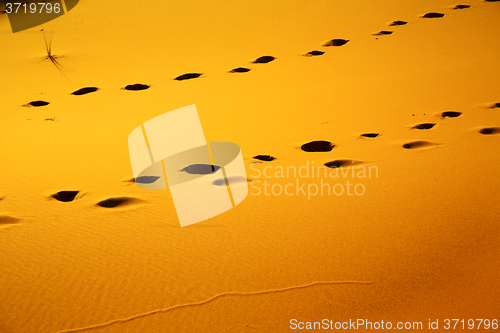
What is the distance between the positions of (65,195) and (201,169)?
0.97 meters

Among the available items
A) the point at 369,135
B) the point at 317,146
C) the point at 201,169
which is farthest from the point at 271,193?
the point at 369,135

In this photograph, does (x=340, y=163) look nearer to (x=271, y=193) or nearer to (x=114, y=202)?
(x=271, y=193)

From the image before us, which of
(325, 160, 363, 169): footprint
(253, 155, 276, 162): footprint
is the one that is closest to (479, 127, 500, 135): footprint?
(325, 160, 363, 169): footprint

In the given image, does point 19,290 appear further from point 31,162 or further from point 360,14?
point 360,14

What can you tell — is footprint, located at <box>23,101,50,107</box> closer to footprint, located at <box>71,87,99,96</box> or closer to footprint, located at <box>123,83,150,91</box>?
footprint, located at <box>71,87,99,96</box>

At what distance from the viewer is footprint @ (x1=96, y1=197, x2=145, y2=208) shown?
2.47 m

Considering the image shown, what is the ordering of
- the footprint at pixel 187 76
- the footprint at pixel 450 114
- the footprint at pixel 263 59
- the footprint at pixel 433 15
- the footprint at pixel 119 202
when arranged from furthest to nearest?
the footprint at pixel 433 15 → the footprint at pixel 263 59 → the footprint at pixel 187 76 → the footprint at pixel 450 114 → the footprint at pixel 119 202

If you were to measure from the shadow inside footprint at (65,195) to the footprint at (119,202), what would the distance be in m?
0.27

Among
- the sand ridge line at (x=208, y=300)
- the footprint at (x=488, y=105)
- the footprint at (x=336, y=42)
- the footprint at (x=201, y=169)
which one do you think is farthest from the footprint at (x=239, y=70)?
the sand ridge line at (x=208, y=300)

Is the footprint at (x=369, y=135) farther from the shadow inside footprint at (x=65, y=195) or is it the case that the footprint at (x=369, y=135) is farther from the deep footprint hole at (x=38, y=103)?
the deep footprint hole at (x=38, y=103)

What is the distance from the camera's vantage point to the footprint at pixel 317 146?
9.86 feet

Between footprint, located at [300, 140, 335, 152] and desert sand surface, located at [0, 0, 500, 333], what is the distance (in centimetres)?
2

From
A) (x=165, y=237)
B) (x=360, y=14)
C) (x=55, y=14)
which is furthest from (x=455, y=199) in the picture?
(x=55, y=14)

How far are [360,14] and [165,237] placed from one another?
588 cm
